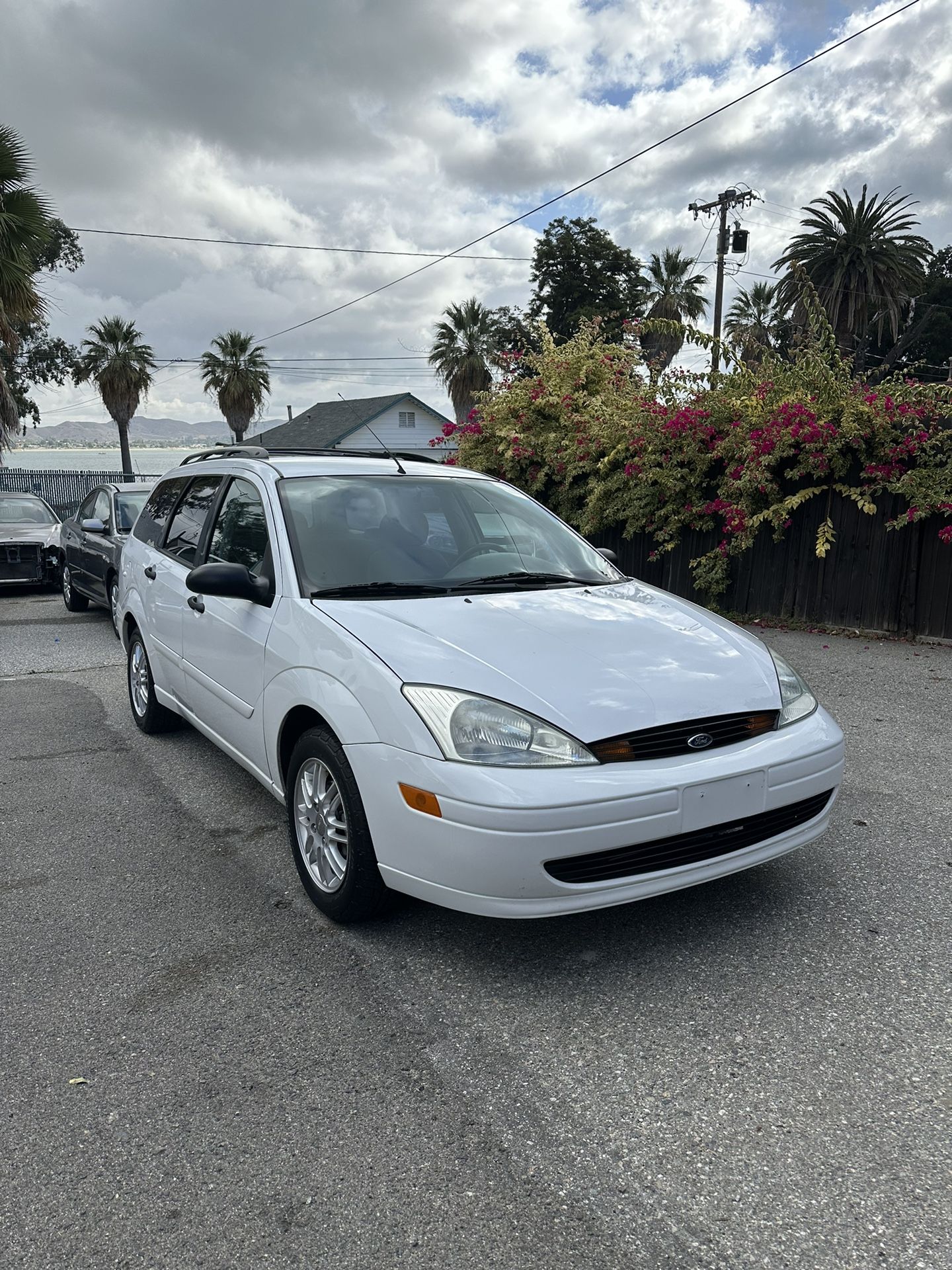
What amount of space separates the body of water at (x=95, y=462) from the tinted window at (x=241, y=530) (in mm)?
1441

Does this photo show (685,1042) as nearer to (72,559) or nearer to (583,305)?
(72,559)

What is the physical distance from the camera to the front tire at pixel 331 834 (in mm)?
2951

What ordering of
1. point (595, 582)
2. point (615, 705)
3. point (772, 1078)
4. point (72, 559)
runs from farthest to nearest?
point (72, 559) → point (595, 582) → point (615, 705) → point (772, 1078)

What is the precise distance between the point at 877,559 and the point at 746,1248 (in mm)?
8095

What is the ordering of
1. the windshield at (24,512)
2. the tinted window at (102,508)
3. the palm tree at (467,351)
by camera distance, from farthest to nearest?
the palm tree at (467,351) → the windshield at (24,512) → the tinted window at (102,508)

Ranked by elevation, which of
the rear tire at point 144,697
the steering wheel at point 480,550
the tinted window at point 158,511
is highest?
the tinted window at point 158,511

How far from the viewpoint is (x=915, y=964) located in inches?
115

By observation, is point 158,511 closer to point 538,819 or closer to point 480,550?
point 480,550

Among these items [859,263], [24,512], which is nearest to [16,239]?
[24,512]

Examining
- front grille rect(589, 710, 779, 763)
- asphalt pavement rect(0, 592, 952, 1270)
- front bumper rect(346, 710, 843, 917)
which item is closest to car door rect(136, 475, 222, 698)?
asphalt pavement rect(0, 592, 952, 1270)

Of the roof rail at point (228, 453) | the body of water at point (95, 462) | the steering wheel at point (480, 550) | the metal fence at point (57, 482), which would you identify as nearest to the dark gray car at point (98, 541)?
the body of water at point (95, 462)

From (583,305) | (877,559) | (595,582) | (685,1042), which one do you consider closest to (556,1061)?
(685,1042)

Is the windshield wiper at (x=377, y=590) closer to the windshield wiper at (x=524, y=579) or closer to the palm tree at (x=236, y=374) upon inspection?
the windshield wiper at (x=524, y=579)

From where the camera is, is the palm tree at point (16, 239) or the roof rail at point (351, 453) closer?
the roof rail at point (351, 453)
